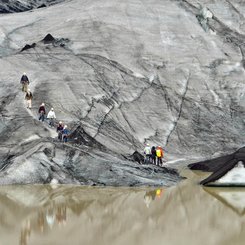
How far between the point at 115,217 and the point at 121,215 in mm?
385

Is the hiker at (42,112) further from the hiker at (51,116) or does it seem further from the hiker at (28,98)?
the hiker at (28,98)

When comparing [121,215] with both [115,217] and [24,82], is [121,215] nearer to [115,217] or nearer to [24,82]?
[115,217]

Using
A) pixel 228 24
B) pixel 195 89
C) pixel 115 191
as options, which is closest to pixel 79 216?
pixel 115 191

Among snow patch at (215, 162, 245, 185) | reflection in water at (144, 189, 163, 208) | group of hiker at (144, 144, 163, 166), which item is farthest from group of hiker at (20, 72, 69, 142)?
snow patch at (215, 162, 245, 185)

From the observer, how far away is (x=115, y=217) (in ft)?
66.5

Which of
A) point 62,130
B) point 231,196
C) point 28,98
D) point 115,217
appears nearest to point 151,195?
point 231,196

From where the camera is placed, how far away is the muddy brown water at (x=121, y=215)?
1680cm

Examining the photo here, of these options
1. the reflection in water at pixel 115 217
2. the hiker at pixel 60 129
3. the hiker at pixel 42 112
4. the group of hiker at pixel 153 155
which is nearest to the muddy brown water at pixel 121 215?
the reflection in water at pixel 115 217

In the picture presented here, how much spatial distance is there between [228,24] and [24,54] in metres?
20.3

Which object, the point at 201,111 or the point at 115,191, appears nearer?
the point at 115,191

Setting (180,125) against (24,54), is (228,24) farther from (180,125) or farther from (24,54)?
(24,54)

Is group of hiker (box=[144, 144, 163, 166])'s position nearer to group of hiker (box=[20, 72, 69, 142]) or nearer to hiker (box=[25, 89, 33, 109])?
group of hiker (box=[20, 72, 69, 142])

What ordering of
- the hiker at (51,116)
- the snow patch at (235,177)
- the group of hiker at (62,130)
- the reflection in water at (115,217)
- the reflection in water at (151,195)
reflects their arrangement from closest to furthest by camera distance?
1. the reflection in water at (115,217)
2. the reflection in water at (151,195)
3. the snow patch at (235,177)
4. the group of hiker at (62,130)
5. the hiker at (51,116)

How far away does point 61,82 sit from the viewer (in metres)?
39.9
